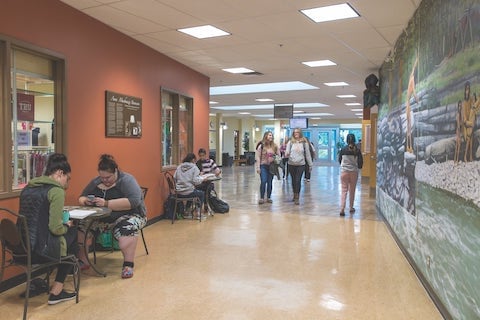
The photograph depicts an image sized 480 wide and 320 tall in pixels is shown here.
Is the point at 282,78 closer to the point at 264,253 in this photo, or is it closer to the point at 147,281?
the point at 264,253

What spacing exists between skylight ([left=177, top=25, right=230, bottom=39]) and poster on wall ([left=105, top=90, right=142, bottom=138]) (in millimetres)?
1224

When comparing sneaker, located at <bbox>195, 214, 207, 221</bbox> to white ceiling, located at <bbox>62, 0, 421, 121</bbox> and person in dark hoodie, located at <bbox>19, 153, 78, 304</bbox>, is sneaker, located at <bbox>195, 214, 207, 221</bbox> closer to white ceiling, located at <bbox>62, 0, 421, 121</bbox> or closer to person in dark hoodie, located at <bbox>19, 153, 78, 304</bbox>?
white ceiling, located at <bbox>62, 0, 421, 121</bbox>

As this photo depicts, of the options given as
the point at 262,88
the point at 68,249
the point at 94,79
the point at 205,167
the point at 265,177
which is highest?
the point at 262,88

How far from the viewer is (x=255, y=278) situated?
3797mm

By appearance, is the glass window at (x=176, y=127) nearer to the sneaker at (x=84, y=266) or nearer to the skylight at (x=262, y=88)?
the sneaker at (x=84, y=266)

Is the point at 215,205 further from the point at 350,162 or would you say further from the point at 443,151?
the point at 443,151

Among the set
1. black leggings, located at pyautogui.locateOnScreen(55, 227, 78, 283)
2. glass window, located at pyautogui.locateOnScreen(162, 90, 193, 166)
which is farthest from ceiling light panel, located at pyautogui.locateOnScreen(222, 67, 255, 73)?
black leggings, located at pyautogui.locateOnScreen(55, 227, 78, 283)

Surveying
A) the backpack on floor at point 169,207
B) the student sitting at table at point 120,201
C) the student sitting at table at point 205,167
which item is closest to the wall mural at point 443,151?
the student sitting at table at point 120,201

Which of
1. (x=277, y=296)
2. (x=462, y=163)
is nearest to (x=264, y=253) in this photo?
(x=277, y=296)

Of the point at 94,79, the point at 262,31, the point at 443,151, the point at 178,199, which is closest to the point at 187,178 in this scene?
the point at 178,199

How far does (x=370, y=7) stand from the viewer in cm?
436

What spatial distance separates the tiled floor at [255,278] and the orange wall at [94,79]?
3.34 ft

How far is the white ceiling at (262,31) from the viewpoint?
14.2 ft

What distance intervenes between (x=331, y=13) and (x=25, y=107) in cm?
348
